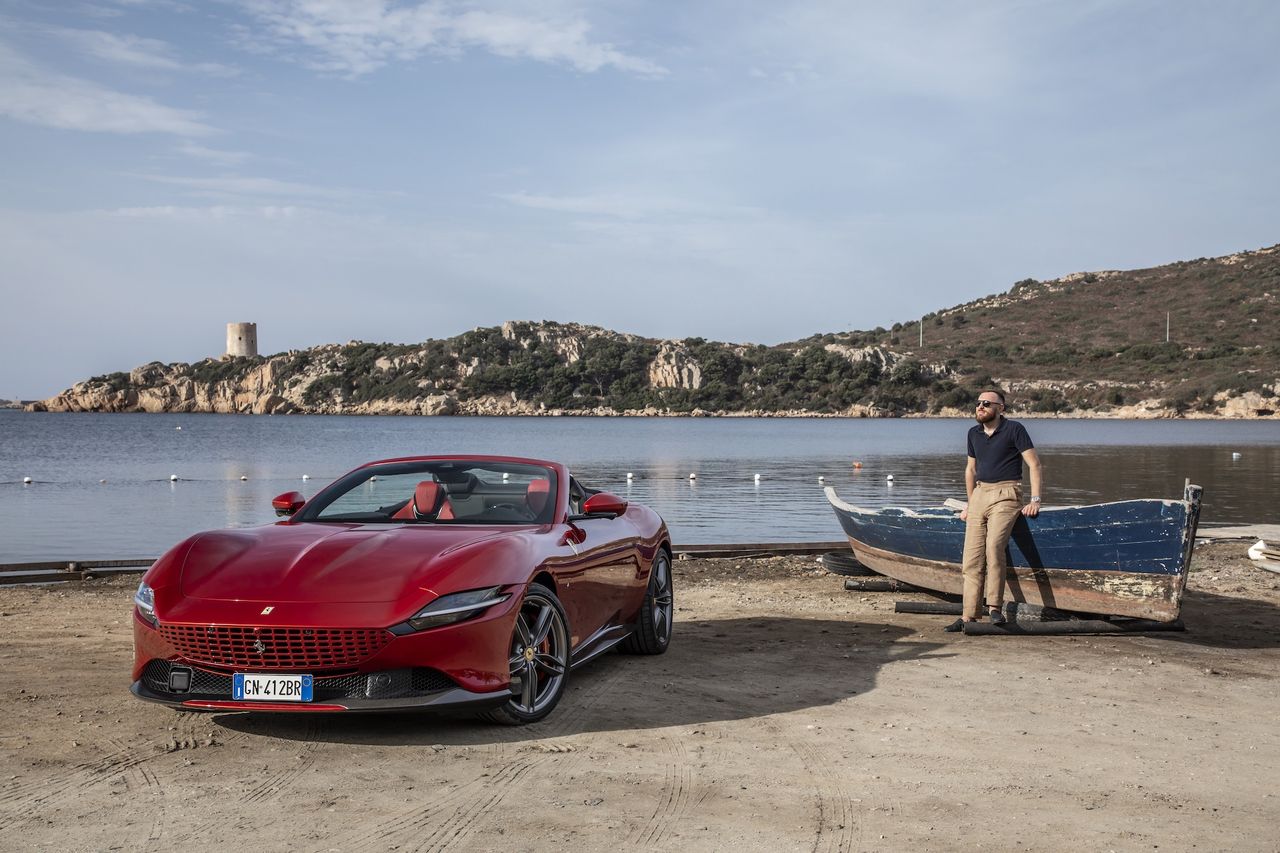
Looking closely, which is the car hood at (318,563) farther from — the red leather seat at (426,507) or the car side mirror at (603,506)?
the car side mirror at (603,506)

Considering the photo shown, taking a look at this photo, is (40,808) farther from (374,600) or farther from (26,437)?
(26,437)

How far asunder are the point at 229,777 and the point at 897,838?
10.0 feet

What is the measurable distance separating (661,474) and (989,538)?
36.8 meters

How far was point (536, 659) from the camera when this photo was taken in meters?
7.10

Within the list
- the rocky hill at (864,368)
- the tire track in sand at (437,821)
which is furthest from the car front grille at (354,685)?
the rocky hill at (864,368)

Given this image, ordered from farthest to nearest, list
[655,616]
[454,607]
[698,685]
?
1. [655,616]
2. [698,685]
3. [454,607]

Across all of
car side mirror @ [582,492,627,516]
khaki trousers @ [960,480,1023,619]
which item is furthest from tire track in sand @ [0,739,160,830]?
khaki trousers @ [960,480,1023,619]

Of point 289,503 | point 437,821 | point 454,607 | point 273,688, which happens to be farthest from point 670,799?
point 289,503

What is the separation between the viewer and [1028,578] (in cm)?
1100

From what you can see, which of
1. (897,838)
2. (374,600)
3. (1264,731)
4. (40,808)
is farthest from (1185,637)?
(40,808)

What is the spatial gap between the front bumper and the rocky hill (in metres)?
131

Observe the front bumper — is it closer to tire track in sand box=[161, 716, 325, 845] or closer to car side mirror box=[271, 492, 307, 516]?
tire track in sand box=[161, 716, 325, 845]

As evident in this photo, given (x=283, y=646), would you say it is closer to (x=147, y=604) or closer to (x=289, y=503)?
(x=147, y=604)

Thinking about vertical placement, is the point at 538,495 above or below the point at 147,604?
above
